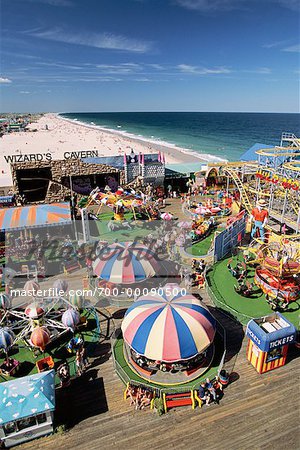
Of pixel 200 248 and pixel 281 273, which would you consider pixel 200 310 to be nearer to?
pixel 281 273

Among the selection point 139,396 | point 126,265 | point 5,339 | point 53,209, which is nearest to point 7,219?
point 53,209

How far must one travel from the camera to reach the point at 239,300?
53.0 ft

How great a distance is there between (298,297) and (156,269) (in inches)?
306

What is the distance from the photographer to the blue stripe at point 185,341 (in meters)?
10.8

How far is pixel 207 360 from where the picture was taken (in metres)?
12.0

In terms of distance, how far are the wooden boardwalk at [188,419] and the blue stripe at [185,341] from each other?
187cm

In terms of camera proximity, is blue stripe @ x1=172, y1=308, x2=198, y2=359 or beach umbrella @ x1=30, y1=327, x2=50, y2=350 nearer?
blue stripe @ x1=172, y1=308, x2=198, y2=359

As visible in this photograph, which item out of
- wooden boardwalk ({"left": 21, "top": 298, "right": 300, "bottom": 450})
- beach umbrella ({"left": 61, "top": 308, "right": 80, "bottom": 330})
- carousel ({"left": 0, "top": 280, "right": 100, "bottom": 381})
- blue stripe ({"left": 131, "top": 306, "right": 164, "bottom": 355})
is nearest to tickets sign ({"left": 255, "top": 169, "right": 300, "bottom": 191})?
wooden boardwalk ({"left": 21, "top": 298, "right": 300, "bottom": 450})

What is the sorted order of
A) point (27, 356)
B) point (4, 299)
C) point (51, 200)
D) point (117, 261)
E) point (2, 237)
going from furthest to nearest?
point (51, 200) < point (2, 237) < point (117, 261) < point (4, 299) < point (27, 356)

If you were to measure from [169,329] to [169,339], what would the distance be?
34cm

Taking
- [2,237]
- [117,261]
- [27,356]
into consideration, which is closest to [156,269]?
[117,261]

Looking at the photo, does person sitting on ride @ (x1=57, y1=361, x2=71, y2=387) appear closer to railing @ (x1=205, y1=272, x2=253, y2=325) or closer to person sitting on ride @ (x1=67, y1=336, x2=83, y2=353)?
person sitting on ride @ (x1=67, y1=336, x2=83, y2=353)

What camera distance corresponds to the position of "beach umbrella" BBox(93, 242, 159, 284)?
1517 cm

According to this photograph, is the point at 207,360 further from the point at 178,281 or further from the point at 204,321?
the point at 178,281
